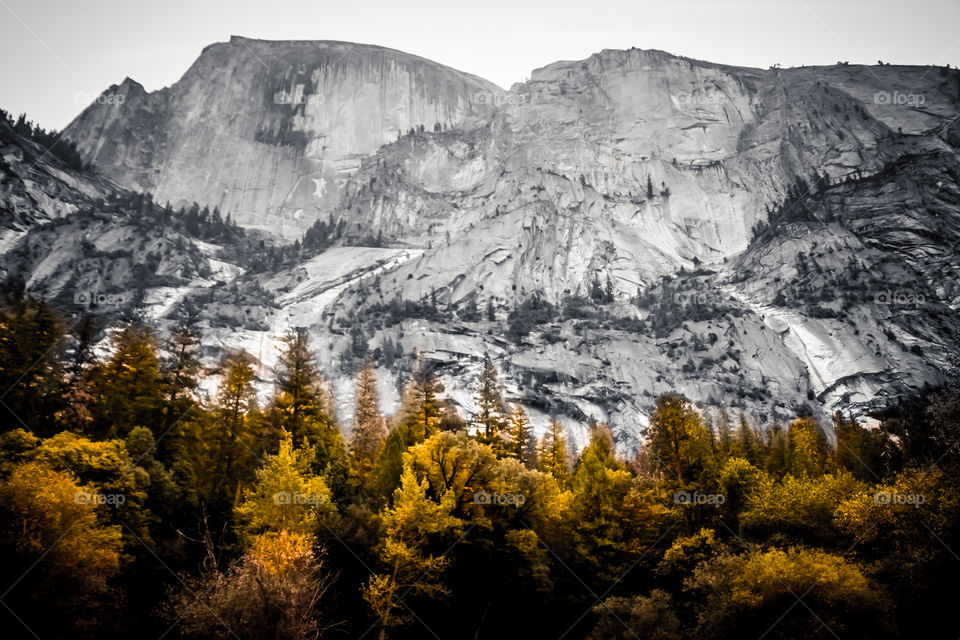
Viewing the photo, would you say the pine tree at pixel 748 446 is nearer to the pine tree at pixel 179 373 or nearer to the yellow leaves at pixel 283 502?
the yellow leaves at pixel 283 502

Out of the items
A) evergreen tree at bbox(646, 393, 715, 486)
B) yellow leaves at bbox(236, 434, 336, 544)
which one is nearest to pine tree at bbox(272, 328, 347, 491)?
yellow leaves at bbox(236, 434, 336, 544)

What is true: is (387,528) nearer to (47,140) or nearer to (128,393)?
(128,393)

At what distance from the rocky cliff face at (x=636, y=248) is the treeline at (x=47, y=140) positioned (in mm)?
23435

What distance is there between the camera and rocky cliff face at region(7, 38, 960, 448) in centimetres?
11506

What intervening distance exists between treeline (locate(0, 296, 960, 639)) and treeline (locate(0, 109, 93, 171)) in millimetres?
162721

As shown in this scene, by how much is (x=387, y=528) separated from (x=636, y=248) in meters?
138

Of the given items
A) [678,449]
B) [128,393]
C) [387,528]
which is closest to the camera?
[387,528]

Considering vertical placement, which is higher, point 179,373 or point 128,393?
point 179,373

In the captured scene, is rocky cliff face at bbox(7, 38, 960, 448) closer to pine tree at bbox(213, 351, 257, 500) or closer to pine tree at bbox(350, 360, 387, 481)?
pine tree at bbox(350, 360, 387, 481)

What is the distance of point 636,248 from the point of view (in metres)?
154

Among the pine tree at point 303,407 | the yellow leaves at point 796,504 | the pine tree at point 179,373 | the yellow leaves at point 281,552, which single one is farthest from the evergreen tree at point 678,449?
the pine tree at point 179,373

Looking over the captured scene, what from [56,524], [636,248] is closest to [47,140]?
[636,248]

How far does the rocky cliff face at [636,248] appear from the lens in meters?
115

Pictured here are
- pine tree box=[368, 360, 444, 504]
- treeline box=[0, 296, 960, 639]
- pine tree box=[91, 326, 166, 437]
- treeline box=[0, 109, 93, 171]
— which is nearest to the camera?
treeline box=[0, 296, 960, 639]
